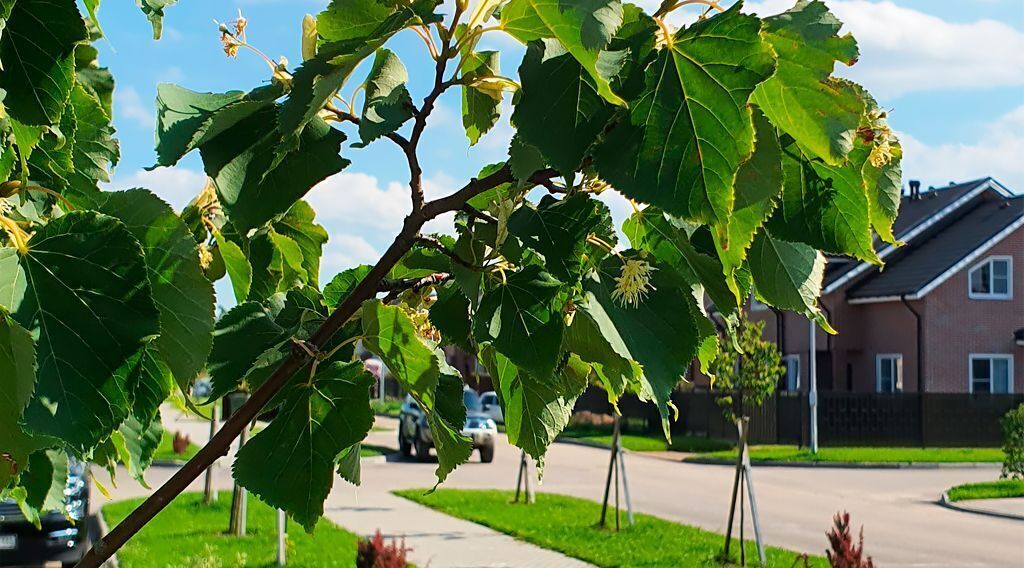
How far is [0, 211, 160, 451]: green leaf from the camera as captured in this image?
3.45ft

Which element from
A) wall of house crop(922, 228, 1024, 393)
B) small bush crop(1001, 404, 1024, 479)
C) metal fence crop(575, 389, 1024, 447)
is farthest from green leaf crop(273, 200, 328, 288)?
wall of house crop(922, 228, 1024, 393)

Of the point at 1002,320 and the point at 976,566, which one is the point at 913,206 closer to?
the point at 1002,320

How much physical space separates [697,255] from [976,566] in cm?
1299

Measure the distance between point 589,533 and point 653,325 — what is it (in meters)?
13.6

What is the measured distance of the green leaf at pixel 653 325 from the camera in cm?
111

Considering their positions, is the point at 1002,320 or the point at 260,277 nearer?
the point at 260,277

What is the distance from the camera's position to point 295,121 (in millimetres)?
1103

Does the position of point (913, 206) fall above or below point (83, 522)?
above

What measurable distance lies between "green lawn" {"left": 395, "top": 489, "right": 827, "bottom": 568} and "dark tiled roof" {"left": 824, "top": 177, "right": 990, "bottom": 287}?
740 inches

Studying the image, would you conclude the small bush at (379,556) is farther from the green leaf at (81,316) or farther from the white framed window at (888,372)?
the white framed window at (888,372)

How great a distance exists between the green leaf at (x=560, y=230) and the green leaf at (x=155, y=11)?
693mm

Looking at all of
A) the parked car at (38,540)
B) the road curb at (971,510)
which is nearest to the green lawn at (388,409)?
the road curb at (971,510)

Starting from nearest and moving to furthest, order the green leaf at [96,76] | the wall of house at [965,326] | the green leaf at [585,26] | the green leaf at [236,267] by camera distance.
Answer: the green leaf at [585,26] → the green leaf at [236,267] → the green leaf at [96,76] → the wall of house at [965,326]

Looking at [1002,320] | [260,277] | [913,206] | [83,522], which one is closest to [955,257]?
[1002,320]
